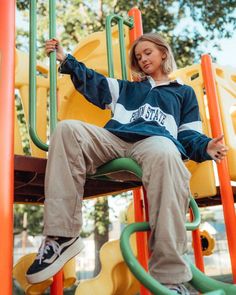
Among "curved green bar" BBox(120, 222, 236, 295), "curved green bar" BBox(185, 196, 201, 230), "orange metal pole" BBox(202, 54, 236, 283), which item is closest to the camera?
"curved green bar" BBox(120, 222, 236, 295)

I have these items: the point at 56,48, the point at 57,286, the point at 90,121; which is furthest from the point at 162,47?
the point at 57,286

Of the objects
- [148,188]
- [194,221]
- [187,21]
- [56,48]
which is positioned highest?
[187,21]

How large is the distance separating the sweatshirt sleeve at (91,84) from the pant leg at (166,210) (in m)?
0.54

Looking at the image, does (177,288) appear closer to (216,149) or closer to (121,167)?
(121,167)

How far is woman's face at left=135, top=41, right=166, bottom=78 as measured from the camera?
1.93 meters

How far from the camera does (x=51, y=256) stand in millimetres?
1243

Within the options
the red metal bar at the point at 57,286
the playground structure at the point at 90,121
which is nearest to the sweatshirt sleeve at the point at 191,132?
the playground structure at the point at 90,121

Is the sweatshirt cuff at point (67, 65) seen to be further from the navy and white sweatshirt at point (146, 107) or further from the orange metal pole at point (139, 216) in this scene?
the orange metal pole at point (139, 216)

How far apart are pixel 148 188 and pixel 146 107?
1.75ft

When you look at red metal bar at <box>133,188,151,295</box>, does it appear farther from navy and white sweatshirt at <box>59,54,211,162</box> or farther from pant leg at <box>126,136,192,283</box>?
pant leg at <box>126,136,192,283</box>

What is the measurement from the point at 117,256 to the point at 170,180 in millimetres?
1881

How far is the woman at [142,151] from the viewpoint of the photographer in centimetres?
123

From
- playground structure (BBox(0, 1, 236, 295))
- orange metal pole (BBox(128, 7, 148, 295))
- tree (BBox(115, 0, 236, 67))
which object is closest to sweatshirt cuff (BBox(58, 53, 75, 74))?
playground structure (BBox(0, 1, 236, 295))

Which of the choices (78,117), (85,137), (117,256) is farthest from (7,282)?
(117,256)
